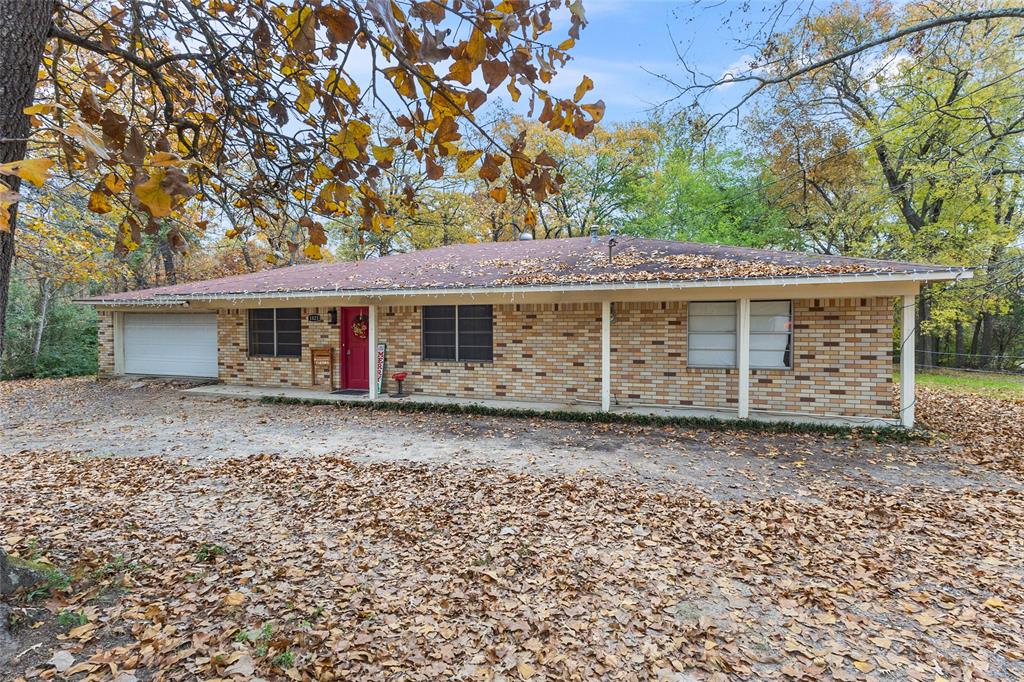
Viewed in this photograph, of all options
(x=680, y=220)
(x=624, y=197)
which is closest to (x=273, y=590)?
(x=680, y=220)

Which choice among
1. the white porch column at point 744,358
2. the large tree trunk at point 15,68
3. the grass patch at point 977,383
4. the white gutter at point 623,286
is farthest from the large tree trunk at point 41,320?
the grass patch at point 977,383

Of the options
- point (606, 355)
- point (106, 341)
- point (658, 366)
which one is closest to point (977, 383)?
point (658, 366)

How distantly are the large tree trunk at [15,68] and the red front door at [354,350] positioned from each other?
9.02 meters

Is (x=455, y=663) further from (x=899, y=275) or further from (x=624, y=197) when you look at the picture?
(x=624, y=197)

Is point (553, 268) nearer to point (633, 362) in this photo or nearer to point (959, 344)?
point (633, 362)

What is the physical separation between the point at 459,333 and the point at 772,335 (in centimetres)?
616

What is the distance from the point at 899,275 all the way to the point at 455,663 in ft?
25.5

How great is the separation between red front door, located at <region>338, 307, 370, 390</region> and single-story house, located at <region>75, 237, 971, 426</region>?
0.03 m

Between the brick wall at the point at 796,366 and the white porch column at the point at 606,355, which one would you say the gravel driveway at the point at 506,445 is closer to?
the white porch column at the point at 606,355

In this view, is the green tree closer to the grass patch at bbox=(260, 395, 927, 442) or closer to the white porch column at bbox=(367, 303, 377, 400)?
the grass patch at bbox=(260, 395, 927, 442)

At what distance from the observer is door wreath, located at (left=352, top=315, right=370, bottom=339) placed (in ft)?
37.2

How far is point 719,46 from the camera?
5184mm

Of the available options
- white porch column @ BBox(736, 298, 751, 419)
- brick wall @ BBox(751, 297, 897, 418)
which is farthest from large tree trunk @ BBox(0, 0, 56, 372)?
brick wall @ BBox(751, 297, 897, 418)

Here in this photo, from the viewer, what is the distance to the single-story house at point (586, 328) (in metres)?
7.92
